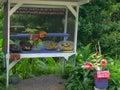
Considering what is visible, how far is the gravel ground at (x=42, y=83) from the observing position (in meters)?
8.07

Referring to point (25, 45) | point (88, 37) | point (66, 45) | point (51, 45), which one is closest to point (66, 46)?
point (66, 45)

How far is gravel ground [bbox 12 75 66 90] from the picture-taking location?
8.07 meters

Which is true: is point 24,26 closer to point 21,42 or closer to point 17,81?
point 21,42

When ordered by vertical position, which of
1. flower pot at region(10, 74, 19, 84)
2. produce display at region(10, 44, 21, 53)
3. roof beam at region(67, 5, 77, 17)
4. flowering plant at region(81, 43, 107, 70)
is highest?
roof beam at region(67, 5, 77, 17)

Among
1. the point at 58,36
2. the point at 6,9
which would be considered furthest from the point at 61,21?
the point at 6,9

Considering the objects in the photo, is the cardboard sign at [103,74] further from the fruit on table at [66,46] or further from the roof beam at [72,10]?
the roof beam at [72,10]

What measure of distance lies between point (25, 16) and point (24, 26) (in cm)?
27

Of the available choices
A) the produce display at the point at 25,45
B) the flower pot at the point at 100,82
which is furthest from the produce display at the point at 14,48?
the flower pot at the point at 100,82

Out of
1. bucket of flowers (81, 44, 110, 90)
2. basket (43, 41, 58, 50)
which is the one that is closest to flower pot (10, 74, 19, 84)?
basket (43, 41, 58, 50)

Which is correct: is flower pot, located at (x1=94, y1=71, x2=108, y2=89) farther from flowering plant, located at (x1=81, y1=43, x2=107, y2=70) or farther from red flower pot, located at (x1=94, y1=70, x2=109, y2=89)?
flowering plant, located at (x1=81, y1=43, x2=107, y2=70)

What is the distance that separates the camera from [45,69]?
9492 millimetres

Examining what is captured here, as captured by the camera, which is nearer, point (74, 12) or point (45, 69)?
point (74, 12)

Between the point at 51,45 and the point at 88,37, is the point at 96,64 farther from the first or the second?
the point at 88,37

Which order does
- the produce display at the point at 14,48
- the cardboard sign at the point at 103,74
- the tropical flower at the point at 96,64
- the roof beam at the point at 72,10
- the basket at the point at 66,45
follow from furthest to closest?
the basket at the point at 66,45 < the roof beam at the point at 72,10 < the produce display at the point at 14,48 < the tropical flower at the point at 96,64 < the cardboard sign at the point at 103,74
